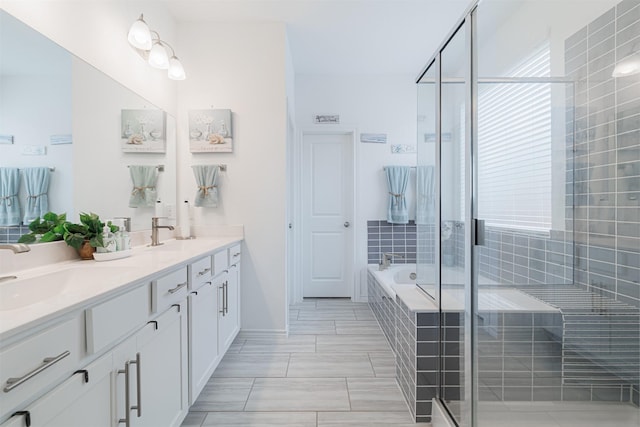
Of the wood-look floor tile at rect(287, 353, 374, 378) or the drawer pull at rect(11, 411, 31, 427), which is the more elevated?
the drawer pull at rect(11, 411, 31, 427)

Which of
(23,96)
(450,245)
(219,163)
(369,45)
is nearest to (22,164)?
(23,96)

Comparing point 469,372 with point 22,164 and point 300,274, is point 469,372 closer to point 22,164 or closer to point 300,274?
point 22,164

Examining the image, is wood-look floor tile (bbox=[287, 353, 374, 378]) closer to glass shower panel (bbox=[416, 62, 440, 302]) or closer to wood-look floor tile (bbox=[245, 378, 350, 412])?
wood-look floor tile (bbox=[245, 378, 350, 412])

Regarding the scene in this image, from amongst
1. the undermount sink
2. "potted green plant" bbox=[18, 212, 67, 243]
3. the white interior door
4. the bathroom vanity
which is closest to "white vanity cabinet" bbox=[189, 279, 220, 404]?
the bathroom vanity

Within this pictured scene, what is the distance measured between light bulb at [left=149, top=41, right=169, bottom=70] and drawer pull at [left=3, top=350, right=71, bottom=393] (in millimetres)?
2183

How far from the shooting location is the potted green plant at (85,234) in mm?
1596

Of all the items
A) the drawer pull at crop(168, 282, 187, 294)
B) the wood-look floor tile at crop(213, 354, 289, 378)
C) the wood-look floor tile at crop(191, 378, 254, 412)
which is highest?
the drawer pull at crop(168, 282, 187, 294)

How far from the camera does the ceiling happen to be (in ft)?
8.77

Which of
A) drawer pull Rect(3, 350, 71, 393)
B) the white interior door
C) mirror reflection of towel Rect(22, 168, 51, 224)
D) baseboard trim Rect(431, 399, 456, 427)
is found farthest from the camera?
the white interior door

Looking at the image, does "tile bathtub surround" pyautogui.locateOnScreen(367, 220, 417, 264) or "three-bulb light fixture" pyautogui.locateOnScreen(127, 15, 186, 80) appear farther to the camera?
"tile bathtub surround" pyautogui.locateOnScreen(367, 220, 417, 264)

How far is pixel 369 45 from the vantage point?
3330 mm

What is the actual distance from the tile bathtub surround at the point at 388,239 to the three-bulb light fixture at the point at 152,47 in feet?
8.49

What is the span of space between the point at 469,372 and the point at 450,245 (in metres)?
0.57

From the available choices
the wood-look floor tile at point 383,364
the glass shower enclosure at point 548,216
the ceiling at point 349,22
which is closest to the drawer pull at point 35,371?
the glass shower enclosure at point 548,216
